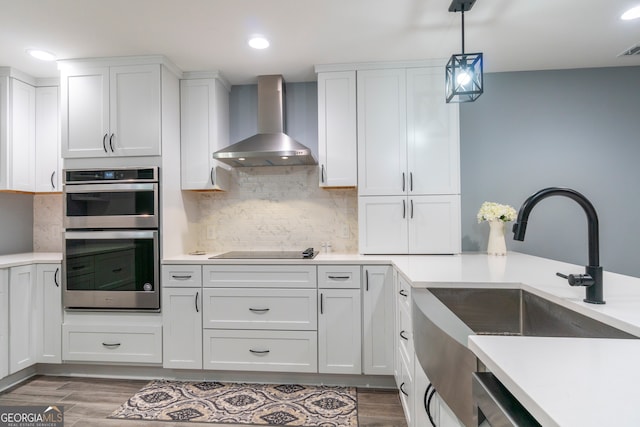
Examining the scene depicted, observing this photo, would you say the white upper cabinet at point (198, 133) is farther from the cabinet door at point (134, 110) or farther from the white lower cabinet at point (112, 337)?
the white lower cabinet at point (112, 337)

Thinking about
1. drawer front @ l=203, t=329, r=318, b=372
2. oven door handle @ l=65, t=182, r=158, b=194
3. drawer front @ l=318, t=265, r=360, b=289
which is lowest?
drawer front @ l=203, t=329, r=318, b=372

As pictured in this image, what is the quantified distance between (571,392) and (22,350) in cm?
339

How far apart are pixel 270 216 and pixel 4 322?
6.97ft

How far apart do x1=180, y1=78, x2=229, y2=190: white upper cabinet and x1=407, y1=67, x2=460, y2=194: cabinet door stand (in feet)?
5.50

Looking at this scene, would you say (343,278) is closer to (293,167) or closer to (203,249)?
(293,167)

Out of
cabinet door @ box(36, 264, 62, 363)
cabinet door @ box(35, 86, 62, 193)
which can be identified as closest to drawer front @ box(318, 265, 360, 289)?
cabinet door @ box(36, 264, 62, 363)

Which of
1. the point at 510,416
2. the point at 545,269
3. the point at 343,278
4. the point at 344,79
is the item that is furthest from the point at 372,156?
the point at 510,416

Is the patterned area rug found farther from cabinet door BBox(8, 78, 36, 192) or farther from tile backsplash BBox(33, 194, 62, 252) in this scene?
cabinet door BBox(8, 78, 36, 192)

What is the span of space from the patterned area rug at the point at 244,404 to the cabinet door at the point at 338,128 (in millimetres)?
1606

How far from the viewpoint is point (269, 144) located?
2.64 m

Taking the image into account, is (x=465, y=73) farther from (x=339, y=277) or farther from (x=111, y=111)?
(x=111, y=111)

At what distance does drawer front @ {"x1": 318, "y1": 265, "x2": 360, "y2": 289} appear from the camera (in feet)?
7.87

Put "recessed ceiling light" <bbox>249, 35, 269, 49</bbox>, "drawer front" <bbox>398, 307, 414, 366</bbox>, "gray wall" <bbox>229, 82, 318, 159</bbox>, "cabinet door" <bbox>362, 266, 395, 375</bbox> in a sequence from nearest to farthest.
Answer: "drawer front" <bbox>398, 307, 414, 366</bbox>, "recessed ceiling light" <bbox>249, 35, 269, 49</bbox>, "cabinet door" <bbox>362, 266, 395, 375</bbox>, "gray wall" <bbox>229, 82, 318, 159</bbox>

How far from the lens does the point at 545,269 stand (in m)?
1.81
